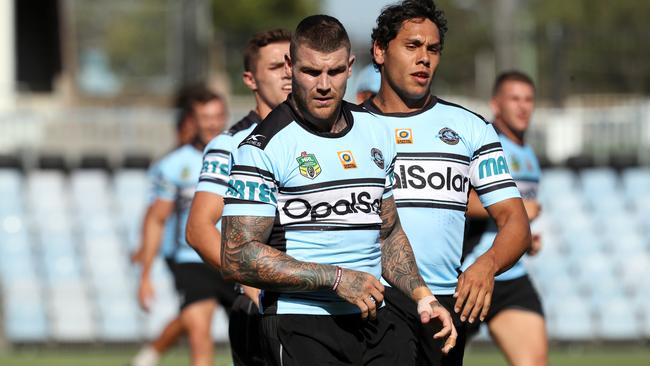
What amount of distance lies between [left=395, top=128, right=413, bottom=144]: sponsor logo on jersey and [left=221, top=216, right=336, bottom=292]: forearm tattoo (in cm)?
122

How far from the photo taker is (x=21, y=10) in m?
33.9

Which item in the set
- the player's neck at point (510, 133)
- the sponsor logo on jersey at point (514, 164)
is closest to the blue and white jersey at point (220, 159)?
the sponsor logo on jersey at point (514, 164)

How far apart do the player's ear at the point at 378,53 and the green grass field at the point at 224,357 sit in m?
7.81

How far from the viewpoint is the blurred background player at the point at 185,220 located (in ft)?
31.9

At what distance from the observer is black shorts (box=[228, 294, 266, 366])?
6445 millimetres

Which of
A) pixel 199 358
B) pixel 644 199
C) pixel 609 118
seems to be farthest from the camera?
pixel 609 118

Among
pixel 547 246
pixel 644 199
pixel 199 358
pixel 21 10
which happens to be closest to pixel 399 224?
pixel 199 358

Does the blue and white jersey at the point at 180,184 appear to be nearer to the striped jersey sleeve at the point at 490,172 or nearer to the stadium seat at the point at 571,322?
the striped jersey sleeve at the point at 490,172

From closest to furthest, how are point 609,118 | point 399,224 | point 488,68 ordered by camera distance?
point 399,224
point 609,118
point 488,68

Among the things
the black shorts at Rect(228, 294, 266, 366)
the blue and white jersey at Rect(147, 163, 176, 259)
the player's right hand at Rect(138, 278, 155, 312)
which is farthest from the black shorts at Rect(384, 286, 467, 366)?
the player's right hand at Rect(138, 278, 155, 312)

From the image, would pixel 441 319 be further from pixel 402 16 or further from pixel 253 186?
pixel 402 16

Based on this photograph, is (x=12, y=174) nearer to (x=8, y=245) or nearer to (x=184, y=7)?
(x=8, y=245)

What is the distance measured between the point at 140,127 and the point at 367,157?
14.3 metres

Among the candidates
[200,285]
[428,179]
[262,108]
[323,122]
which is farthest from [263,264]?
[200,285]
